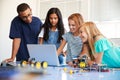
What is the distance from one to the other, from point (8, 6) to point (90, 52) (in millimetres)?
2603

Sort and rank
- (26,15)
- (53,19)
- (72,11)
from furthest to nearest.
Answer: (72,11) → (26,15) → (53,19)

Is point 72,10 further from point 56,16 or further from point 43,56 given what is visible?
point 43,56

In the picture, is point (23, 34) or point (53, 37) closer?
point (53, 37)

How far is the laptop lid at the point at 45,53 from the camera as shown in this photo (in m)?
1.68

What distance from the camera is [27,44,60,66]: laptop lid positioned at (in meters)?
1.68

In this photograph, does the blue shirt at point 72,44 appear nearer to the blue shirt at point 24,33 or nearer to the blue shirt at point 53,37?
the blue shirt at point 53,37

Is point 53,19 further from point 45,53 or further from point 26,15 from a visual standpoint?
point 45,53

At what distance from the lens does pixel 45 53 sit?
1730mm

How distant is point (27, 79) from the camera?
0.90 metres

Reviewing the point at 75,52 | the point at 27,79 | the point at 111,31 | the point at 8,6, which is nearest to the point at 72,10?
the point at 111,31

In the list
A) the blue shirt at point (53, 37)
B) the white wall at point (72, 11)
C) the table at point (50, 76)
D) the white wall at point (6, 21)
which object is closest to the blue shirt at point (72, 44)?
the blue shirt at point (53, 37)

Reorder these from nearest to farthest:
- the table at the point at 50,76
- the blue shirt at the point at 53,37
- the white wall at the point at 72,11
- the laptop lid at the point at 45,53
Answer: the table at the point at 50,76 → the laptop lid at the point at 45,53 → the blue shirt at the point at 53,37 → the white wall at the point at 72,11

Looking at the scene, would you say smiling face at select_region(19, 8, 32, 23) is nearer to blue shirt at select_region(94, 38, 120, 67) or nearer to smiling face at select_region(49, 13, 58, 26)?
smiling face at select_region(49, 13, 58, 26)

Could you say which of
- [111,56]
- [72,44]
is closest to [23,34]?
[72,44]
